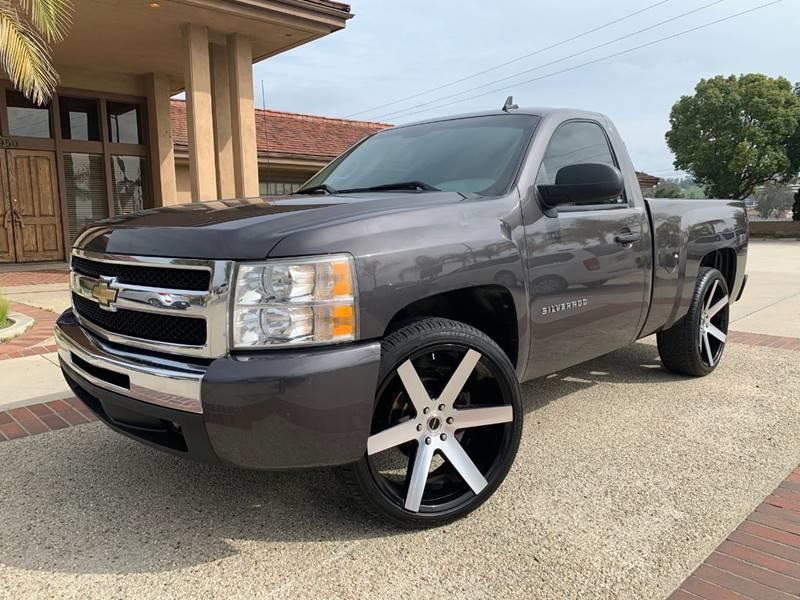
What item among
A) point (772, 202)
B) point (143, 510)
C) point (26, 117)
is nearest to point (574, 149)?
point (143, 510)

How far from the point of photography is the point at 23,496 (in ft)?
9.98

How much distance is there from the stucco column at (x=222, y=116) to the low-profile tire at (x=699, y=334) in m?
8.80

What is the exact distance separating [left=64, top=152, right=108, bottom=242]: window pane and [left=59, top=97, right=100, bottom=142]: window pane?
1.34ft

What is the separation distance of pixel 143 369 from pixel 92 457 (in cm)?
140

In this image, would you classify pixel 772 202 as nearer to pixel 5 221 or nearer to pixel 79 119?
pixel 79 119

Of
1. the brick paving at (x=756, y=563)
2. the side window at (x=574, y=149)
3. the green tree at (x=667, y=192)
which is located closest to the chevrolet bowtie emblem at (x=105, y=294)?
the side window at (x=574, y=149)

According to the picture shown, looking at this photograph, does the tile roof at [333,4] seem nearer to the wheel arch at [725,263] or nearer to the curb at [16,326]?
the curb at [16,326]

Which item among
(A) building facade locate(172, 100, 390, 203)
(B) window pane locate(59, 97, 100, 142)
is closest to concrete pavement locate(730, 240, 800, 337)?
(A) building facade locate(172, 100, 390, 203)

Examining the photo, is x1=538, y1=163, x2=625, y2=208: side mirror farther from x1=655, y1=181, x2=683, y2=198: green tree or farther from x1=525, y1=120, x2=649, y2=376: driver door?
x1=655, y1=181, x2=683, y2=198: green tree

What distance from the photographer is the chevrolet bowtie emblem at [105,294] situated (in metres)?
2.63

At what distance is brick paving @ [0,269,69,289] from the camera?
10797 millimetres

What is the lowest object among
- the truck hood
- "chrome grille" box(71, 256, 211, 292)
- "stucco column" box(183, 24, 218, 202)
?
"chrome grille" box(71, 256, 211, 292)

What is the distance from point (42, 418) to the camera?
163 inches

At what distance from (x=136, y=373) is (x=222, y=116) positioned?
10.1m
